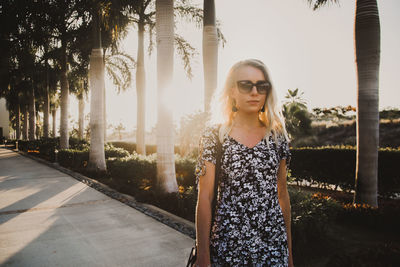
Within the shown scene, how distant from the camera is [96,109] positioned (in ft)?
35.7

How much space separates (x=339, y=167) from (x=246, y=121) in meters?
9.47

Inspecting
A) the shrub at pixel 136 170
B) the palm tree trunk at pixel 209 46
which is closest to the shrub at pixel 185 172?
the shrub at pixel 136 170

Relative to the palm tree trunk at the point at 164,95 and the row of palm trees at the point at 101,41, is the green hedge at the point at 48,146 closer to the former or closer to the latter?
the row of palm trees at the point at 101,41

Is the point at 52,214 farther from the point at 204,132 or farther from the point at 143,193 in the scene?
the point at 204,132

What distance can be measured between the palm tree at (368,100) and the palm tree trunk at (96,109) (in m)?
9.12

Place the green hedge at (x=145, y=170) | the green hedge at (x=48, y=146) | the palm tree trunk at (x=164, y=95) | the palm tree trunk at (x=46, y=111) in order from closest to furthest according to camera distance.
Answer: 1. the palm tree trunk at (x=164, y=95)
2. the green hedge at (x=145, y=170)
3. the green hedge at (x=48, y=146)
4. the palm tree trunk at (x=46, y=111)

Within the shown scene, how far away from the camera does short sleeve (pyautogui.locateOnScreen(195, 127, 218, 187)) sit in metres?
1.72

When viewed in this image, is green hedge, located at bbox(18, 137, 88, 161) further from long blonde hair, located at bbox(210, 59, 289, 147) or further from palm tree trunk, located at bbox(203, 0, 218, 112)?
long blonde hair, located at bbox(210, 59, 289, 147)

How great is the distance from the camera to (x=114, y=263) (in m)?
3.57

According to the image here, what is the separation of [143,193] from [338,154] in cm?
742

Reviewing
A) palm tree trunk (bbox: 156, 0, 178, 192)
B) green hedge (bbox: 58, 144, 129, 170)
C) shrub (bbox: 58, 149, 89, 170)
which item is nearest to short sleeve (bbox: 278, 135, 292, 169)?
palm tree trunk (bbox: 156, 0, 178, 192)

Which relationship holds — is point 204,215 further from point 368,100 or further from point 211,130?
point 368,100

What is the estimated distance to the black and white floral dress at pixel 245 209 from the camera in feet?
5.57

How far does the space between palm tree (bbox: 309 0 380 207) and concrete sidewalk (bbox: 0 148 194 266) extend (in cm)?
410
